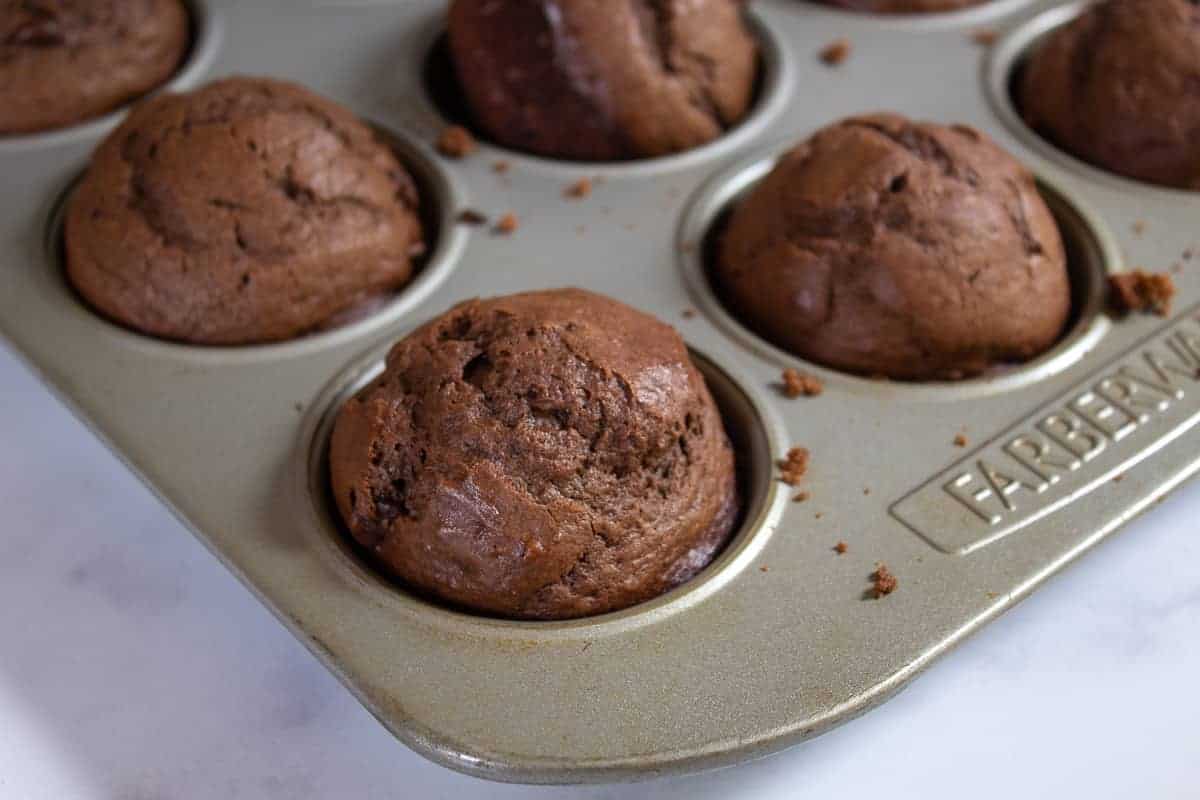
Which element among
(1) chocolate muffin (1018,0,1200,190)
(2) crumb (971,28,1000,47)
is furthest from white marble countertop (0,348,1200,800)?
(2) crumb (971,28,1000,47)

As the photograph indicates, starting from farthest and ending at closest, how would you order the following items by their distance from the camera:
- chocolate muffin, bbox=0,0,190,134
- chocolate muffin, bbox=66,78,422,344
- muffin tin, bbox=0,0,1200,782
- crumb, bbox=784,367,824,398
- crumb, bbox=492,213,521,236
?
1. chocolate muffin, bbox=0,0,190,134
2. crumb, bbox=492,213,521,236
3. chocolate muffin, bbox=66,78,422,344
4. crumb, bbox=784,367,824,398
5. muffin tin, bbox=0,0,1200,782

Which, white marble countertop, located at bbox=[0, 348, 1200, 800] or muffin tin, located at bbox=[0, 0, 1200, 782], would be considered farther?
white marble countertop, located at bbox=[0, 348, 1200, 800]

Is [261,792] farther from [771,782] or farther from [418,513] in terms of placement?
[771,782]

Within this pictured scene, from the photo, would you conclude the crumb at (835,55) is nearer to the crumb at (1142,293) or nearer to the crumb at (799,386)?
the crumb at (1142,293)

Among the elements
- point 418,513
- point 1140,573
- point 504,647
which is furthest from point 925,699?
point 418,513

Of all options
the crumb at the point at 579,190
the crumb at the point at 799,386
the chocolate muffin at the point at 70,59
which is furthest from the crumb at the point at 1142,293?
the chocolate muffin at the point at 70,59

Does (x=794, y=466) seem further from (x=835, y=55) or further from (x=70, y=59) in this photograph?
(x=70, y=59)

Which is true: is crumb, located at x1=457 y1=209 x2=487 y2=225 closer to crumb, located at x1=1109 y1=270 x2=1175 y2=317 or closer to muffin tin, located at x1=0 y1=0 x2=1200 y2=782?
muffin tin, located at x1=0 y1=0 x2=1200 y2=782
